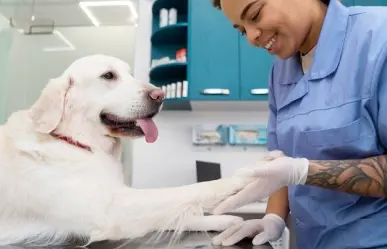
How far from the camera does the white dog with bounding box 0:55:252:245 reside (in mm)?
829

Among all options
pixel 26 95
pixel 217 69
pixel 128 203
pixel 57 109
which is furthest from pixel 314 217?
pixel 26 95

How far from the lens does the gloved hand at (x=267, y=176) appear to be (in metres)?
0.78

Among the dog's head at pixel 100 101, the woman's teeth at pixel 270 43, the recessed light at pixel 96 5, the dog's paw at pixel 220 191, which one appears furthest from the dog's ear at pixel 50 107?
the recessed light at pixel 96 5

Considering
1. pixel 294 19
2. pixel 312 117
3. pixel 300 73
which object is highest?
pixel 294 19

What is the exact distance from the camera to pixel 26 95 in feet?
9.39

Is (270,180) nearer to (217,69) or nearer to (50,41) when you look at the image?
(217,69)

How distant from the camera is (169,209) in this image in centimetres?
87

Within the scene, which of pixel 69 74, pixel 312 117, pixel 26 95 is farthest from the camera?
pixel 26 95

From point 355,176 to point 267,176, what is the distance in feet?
0.57

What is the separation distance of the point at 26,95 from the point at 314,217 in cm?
256

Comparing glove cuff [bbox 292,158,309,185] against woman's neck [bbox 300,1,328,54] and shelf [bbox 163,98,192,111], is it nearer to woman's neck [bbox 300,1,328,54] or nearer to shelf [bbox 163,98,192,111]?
woman's neck [bbox 300,1,328,54]

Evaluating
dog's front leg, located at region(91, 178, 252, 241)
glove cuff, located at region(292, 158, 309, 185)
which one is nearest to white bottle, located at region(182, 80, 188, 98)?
dog's front leg, located at region(91, 178, 252, 241)

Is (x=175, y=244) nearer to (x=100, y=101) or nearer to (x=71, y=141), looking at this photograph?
(x=71, y=141)

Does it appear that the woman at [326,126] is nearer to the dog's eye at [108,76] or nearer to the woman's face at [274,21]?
the woman's face at [274,21]
